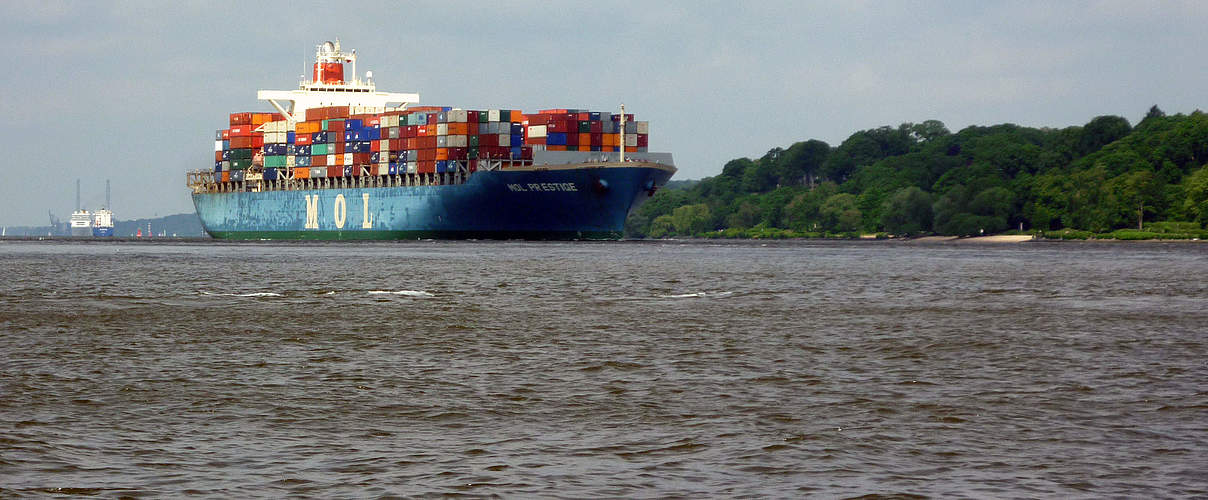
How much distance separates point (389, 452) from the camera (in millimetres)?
16094

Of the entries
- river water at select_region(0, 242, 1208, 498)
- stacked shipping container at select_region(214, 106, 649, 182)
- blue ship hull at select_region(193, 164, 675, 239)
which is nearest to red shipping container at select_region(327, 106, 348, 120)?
stacked shipping container at select_region(214, 106, 649, 182)

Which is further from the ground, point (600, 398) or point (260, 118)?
point (260, 118)

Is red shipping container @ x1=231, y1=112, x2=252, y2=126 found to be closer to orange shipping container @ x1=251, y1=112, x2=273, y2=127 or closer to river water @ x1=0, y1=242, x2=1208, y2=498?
orange shipping container @ x1=251, y1=112, x2=273, y2=127

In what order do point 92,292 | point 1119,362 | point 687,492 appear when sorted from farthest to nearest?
point 92,292 → point 1119,362 → point 687,492

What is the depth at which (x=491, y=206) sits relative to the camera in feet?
453

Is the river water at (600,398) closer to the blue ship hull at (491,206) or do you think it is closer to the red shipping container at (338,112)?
the blue ship hull at (491,206)

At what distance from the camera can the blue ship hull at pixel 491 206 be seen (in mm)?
132500

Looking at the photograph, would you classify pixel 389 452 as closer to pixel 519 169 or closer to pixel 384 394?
pixel 384 394

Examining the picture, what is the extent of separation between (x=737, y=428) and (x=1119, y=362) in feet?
37.9

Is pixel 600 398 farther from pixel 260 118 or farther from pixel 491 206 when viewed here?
pixel 260 118

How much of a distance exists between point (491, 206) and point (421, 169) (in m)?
10.6

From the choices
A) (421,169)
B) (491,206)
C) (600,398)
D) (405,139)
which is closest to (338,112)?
(405,139)

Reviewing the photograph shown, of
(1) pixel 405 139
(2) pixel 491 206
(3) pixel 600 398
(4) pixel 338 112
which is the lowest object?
(3) pixel 600 398

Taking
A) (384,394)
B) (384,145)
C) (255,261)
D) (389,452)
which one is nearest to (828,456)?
(389,452)
